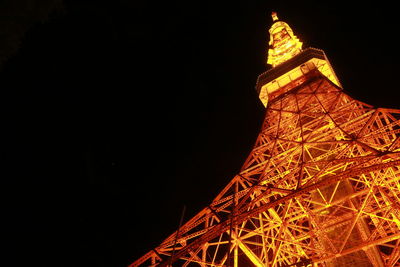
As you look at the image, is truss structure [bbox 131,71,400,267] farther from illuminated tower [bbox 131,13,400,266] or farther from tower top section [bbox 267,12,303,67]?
tower top section [bbox 267,12,303,67]

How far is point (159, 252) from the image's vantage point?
8578mm

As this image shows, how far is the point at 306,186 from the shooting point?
680 centimetres

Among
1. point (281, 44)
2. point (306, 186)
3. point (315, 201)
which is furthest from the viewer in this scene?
point (281, 44)

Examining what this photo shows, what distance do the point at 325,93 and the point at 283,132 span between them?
2.54 meters

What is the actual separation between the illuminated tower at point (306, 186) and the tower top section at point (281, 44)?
0.20 ft

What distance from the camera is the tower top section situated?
20.3 metres

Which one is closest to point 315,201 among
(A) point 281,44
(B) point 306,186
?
(B) point 306,186

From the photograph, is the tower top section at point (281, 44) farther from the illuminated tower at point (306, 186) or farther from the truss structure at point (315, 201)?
the truss structure at point (315, 201)

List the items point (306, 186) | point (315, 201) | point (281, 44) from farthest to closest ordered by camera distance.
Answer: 1. point (281, 44)
2. point (315, 201)
3. point (306, 186)

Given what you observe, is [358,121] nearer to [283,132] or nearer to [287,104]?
[283,132]

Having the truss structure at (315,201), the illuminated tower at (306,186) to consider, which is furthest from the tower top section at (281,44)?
the truss structure at (315,201)

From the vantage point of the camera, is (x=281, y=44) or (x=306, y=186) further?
(x=281, y=44)

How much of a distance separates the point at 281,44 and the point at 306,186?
1601cm

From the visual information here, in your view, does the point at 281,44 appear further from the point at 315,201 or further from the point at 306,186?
the point at 306,186
